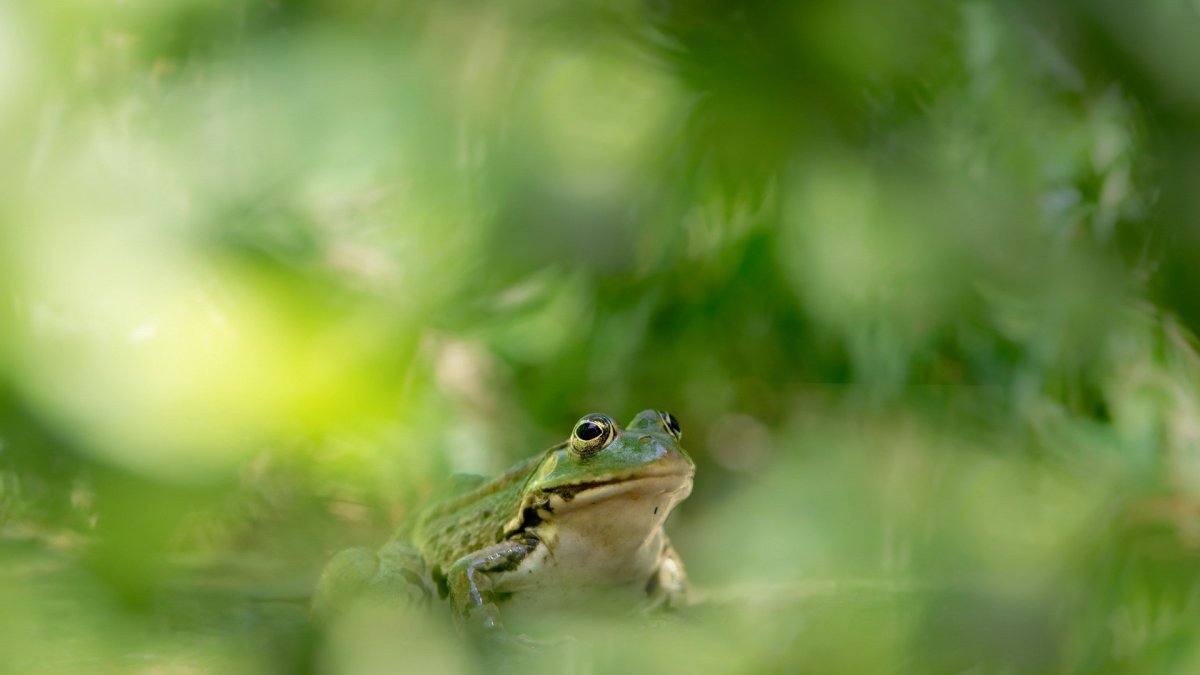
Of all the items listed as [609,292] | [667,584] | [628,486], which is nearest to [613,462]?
[628,486]

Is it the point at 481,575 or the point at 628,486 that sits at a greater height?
the point at 628,486

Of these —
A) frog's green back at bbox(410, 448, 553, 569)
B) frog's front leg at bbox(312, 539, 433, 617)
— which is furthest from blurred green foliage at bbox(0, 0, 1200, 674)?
frog's green back at bbox(410, 448, 553, 569)

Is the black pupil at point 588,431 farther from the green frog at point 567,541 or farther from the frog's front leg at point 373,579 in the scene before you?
the frog's front leg at point 373,579

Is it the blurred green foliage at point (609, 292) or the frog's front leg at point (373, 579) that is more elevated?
the blurred green foliage at point (609, 292)

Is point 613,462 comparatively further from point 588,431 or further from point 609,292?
point 609,292

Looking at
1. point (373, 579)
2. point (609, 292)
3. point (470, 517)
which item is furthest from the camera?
point (609, 292)

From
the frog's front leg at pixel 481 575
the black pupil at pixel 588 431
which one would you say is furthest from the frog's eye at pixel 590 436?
the frog's front leg at pixel 481 575

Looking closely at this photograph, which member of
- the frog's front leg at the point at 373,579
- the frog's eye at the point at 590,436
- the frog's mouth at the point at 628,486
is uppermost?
the frog's eye at the point at 590,436
